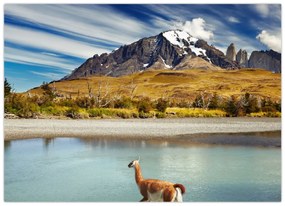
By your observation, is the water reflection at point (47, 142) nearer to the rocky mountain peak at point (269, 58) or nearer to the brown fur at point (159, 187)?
the brown fur at point (159, 187)

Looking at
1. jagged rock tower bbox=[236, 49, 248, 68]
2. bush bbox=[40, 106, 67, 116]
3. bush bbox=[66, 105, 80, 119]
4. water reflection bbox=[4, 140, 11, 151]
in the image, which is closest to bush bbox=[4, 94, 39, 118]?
bush bbox=[40, 106, 67, 116]

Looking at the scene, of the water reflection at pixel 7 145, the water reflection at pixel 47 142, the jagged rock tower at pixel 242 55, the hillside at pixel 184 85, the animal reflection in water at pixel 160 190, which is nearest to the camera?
the animal reflection in water at pixel 160 190

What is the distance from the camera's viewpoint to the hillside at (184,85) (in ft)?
148

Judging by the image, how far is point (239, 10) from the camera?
721 centimetres

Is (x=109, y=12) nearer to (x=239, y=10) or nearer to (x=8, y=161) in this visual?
(x=239, y=10)

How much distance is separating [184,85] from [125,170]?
182 ft

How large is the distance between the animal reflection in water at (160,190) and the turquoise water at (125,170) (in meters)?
0.66

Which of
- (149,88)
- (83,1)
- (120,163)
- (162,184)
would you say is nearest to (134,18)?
(83,1)

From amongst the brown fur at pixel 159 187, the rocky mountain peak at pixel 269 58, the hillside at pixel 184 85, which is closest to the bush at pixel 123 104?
the rocky mountain peak at pixel 269 58

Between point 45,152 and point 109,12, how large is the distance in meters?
3.29

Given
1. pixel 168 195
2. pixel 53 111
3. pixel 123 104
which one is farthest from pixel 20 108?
pixel 168 195

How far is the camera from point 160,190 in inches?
159

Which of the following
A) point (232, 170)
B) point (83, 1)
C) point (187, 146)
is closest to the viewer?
point (83, 1)

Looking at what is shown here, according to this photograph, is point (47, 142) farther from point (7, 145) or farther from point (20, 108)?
point (20, 108)
